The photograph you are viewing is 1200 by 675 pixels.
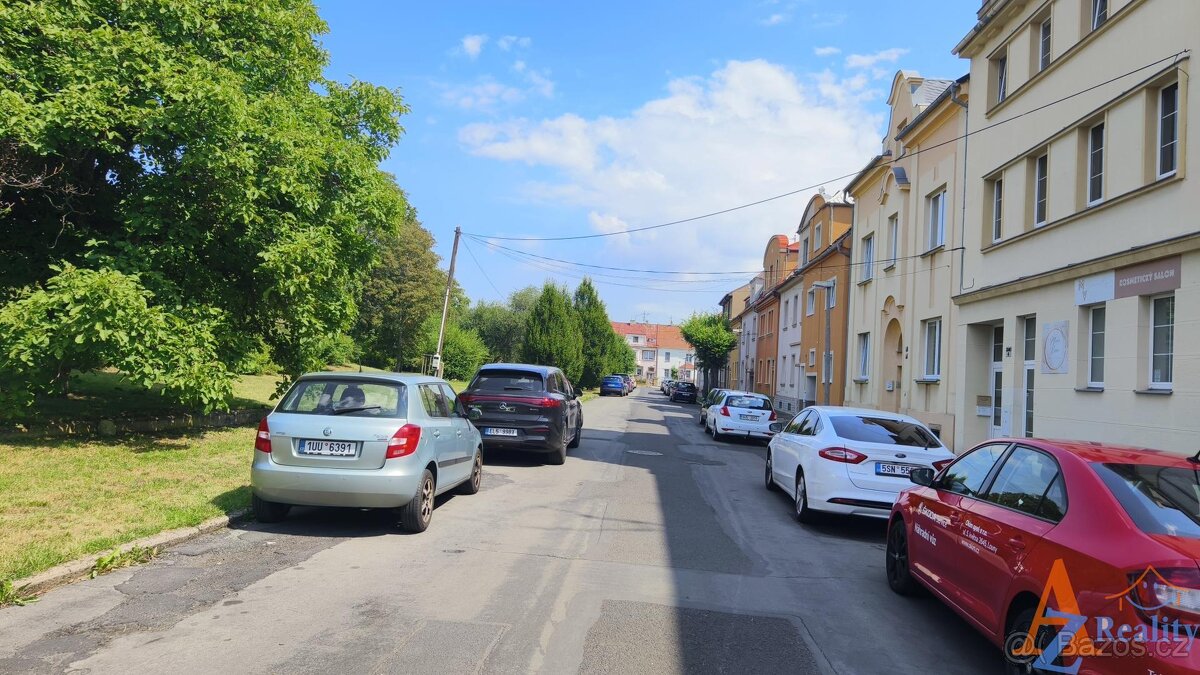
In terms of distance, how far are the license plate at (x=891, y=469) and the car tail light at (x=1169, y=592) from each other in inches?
208

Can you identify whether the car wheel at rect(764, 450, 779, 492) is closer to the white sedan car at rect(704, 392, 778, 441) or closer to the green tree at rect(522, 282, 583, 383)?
the white sedan car at rect(704, 392, 778, 441)

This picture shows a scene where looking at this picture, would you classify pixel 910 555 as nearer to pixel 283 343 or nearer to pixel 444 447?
pixel 444 447

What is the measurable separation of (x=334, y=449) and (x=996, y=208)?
46.8ft

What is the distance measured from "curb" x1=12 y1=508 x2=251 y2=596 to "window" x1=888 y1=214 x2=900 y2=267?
1866 cm

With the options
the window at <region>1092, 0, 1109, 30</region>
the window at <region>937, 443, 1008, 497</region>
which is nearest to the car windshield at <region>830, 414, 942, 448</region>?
the window at <region>937, 443, 1008, 497</region>

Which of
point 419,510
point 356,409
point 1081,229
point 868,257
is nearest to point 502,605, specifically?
point 419,510

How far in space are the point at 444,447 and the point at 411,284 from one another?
4424 cm

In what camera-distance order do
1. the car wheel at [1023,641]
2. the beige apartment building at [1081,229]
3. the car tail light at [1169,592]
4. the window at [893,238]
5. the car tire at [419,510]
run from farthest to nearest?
the window at [893,238], the beige apartment building at [1081,229], the car tire at [419,510], the car wheel at [1023,641], the car tail light at [1169,592]

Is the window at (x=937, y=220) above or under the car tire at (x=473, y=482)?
above

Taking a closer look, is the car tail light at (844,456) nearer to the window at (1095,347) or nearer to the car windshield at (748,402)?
the window at (1095,347)

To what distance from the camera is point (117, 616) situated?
4840 millimetres

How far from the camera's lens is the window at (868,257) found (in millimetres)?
23547

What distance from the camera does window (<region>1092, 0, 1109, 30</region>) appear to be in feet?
39.8

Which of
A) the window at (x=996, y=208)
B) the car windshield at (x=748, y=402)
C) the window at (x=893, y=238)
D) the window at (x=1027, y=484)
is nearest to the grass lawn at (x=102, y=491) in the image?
the window at (x=1027, y=484)
